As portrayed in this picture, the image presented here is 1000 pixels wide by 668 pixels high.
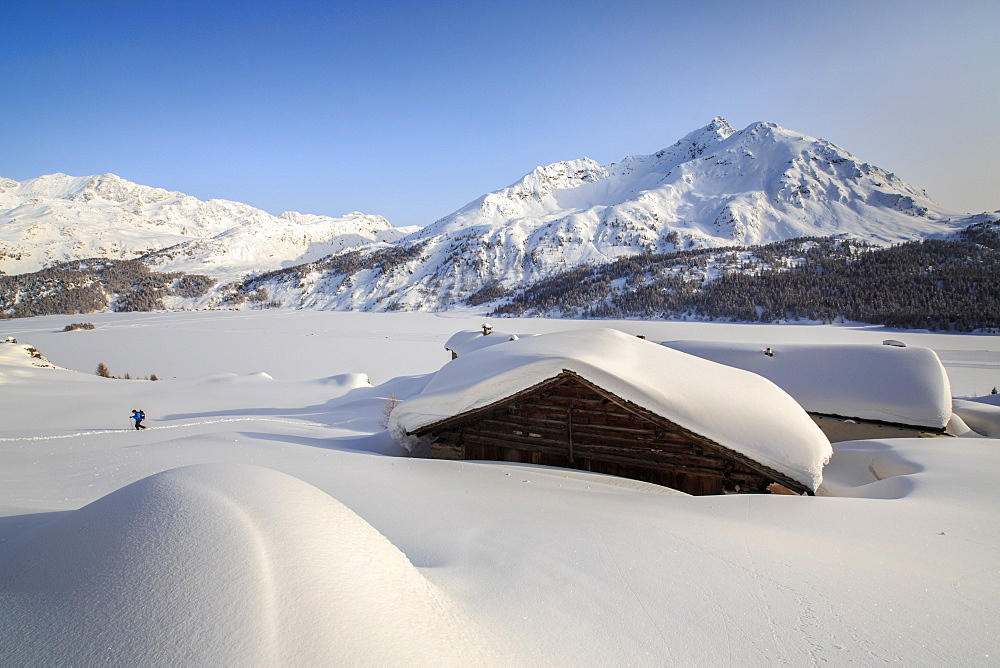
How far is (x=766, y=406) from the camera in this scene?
7445 millimetres

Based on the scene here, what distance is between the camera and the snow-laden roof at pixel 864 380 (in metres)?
11.4

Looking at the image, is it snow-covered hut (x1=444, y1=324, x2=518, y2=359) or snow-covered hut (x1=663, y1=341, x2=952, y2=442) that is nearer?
snow-covered hut (x1=663, y1=341, x2=952, y2=442)

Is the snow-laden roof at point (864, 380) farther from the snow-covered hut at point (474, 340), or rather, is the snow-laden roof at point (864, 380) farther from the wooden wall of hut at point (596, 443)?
the snow-covered hut at point (474, 340)

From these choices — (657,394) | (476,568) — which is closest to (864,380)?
(657,394)

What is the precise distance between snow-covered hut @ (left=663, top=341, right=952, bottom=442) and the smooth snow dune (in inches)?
567

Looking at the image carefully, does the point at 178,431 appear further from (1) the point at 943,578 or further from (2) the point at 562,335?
(1) the point at 943,578

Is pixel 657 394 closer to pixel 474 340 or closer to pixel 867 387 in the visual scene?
pixel 867 387

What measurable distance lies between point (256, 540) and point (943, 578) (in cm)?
507

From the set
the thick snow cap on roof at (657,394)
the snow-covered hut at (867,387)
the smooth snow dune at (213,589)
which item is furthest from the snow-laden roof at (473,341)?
the smooth snow dune at (213,589)

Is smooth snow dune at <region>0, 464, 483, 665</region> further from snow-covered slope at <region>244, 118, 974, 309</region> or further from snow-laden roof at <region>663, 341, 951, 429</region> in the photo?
snow-covered slope at <region>244, 118, 974, 309</region>

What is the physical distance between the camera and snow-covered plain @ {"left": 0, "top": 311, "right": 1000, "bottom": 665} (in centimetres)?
172

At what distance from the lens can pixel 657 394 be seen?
6.61 m

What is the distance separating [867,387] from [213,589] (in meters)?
16.0

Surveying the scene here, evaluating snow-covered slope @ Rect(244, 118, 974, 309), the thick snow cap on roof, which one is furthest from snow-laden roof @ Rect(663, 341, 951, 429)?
snow-covered slope @ Rect(244, 118, 974, 309)
